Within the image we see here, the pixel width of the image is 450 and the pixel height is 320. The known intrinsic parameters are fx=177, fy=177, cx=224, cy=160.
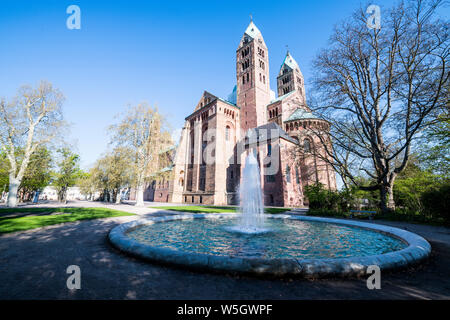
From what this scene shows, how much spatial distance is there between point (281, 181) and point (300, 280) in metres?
24.0

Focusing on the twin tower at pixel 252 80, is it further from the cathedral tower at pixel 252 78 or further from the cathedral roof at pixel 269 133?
the cathedral roof at pixel 269 133

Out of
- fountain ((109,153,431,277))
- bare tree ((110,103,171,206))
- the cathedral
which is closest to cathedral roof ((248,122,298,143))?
the cathedral

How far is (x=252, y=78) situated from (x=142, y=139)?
26739 millimetres

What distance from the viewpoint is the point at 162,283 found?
285 cm

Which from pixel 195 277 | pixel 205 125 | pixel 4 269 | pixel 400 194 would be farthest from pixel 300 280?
pixel 205 125

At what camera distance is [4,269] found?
11.0 feet

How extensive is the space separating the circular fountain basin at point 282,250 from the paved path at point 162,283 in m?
0.18

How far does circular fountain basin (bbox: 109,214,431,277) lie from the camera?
309 centimetres

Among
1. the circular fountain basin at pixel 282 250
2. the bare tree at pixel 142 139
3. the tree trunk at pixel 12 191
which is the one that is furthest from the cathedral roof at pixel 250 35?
the tree trunk at pixel 12 191

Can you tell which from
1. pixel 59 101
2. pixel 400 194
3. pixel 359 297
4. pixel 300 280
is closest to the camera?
pixel 359 297

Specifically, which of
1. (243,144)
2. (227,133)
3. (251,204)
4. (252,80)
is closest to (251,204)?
(251,204)

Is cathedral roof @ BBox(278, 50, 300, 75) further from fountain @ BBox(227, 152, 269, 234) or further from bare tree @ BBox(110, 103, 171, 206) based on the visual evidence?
fountain @ BBox(227, 152, 269, 234)

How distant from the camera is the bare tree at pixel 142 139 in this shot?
20.2 m
